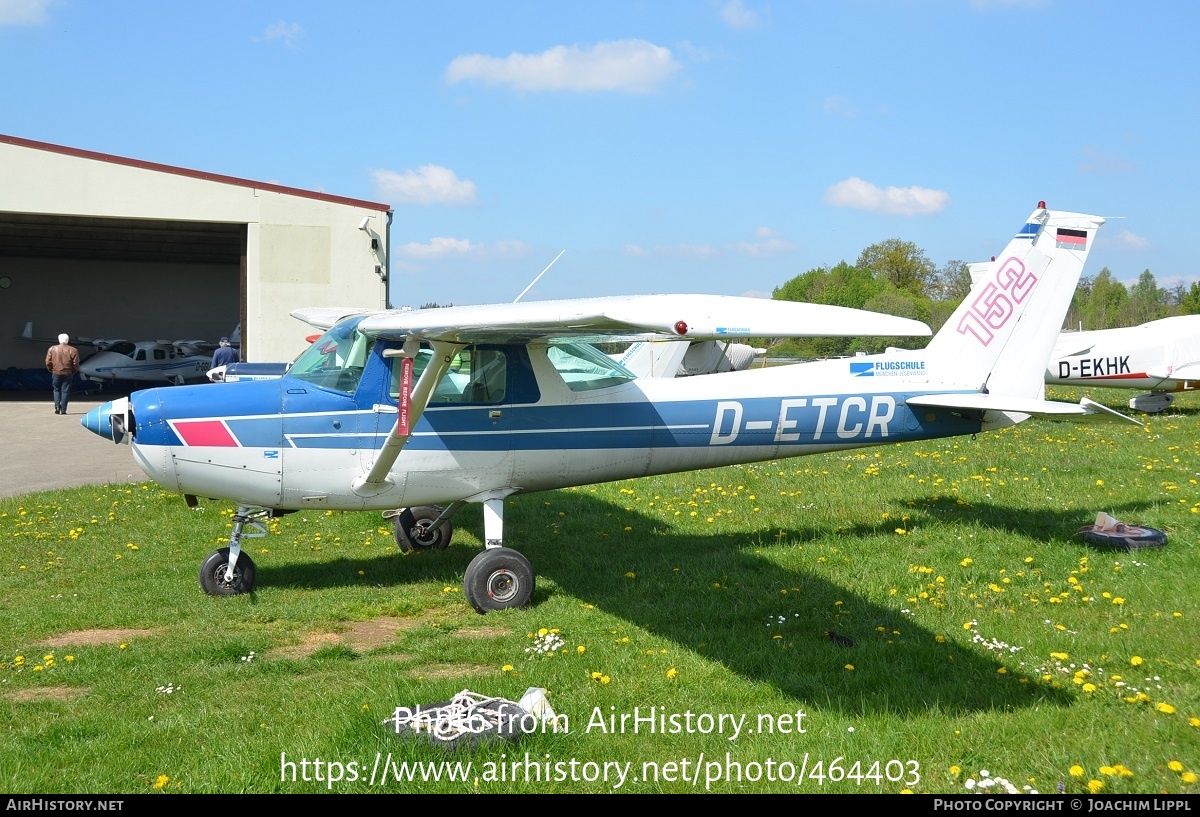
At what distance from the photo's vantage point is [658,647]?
5.99 meters

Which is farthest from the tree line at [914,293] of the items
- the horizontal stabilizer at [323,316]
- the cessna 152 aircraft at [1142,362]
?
the horizontal stabilizer at [323,316]

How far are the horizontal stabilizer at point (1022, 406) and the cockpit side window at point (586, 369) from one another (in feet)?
8.72

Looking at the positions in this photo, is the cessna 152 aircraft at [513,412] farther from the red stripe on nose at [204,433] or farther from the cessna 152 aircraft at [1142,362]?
the cessna 152 aircraft at [1142,362]

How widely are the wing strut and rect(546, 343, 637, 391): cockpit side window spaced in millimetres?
1336

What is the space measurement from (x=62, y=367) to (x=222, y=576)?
59.1ft

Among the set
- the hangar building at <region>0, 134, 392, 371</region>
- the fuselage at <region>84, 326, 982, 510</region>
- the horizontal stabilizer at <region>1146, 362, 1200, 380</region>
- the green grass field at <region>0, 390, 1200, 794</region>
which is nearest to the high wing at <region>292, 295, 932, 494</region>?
the fuselage at <region>84, 326, 982, 510</region>

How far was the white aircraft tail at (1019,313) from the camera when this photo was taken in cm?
864

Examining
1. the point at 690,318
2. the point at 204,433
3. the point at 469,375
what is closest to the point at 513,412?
the point at 469,375

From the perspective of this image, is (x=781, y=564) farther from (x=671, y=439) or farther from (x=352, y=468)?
(x=352, y=468)

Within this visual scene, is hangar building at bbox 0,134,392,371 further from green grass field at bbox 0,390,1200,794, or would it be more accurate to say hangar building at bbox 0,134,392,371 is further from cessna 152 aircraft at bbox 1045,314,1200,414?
cessna 152 aircraft at bbox 1045,314,1200,414

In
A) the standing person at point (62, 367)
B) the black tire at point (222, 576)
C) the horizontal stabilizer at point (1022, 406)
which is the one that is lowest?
the black tire at point (222, 576)

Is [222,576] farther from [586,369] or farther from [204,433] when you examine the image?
[586,369]

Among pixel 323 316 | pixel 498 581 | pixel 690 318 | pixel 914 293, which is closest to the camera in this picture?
pixel 690 318

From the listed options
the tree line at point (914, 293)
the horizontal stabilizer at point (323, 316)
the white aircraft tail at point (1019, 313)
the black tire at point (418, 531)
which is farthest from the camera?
the tree line at point (914, 293)
